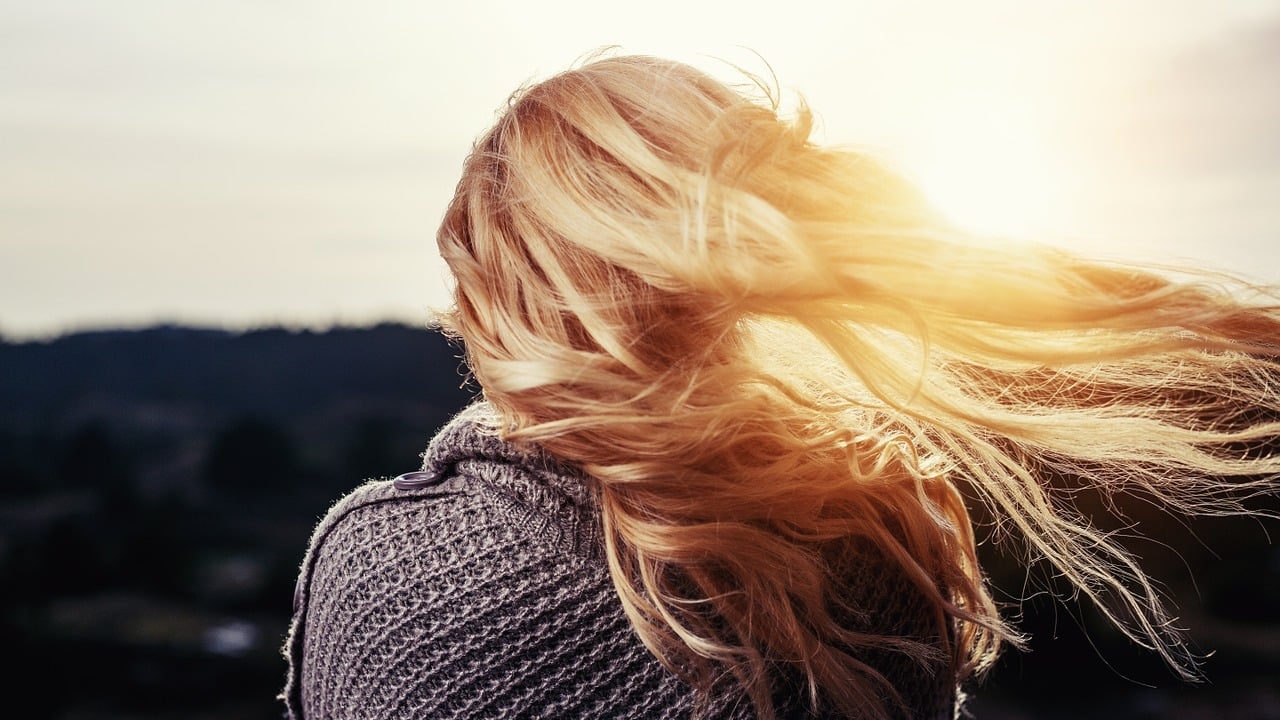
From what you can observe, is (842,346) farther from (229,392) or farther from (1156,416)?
(229,392)

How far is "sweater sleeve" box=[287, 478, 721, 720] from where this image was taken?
102 cm

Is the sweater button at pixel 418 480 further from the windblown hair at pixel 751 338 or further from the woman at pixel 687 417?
the windblown hair at pixel 751 338

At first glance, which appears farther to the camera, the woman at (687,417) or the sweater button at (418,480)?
the sweater button at (418,480)

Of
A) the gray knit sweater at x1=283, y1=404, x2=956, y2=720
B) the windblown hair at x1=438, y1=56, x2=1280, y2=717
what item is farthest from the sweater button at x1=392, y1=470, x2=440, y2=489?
the windblown hair at x1=438, y1=56, x2=1280, y2=717

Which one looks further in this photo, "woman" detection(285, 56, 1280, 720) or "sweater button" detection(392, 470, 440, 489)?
"sweater button" detection(392, 470, 440, 489)

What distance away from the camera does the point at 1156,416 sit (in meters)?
1.34

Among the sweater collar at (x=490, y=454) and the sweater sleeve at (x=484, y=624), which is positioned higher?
the sweater collar at (x=490, y=454)

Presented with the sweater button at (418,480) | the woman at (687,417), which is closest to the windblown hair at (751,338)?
the woman at (687,417)

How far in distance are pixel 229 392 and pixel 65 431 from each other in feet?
7.80

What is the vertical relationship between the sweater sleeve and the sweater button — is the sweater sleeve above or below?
below

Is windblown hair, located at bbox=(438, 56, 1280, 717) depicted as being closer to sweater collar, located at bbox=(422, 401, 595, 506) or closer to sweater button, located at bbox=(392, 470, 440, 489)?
sweater collar, located at bbox=(422, 401, 595, 506)

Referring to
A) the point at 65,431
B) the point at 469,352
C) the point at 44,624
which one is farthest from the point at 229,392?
the point at 469,352

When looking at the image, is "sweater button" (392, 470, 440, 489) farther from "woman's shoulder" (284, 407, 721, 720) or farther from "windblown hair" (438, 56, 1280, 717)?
"windblown hair" (438, 56, 1280, 717)

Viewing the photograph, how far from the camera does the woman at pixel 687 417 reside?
3.31 ft
